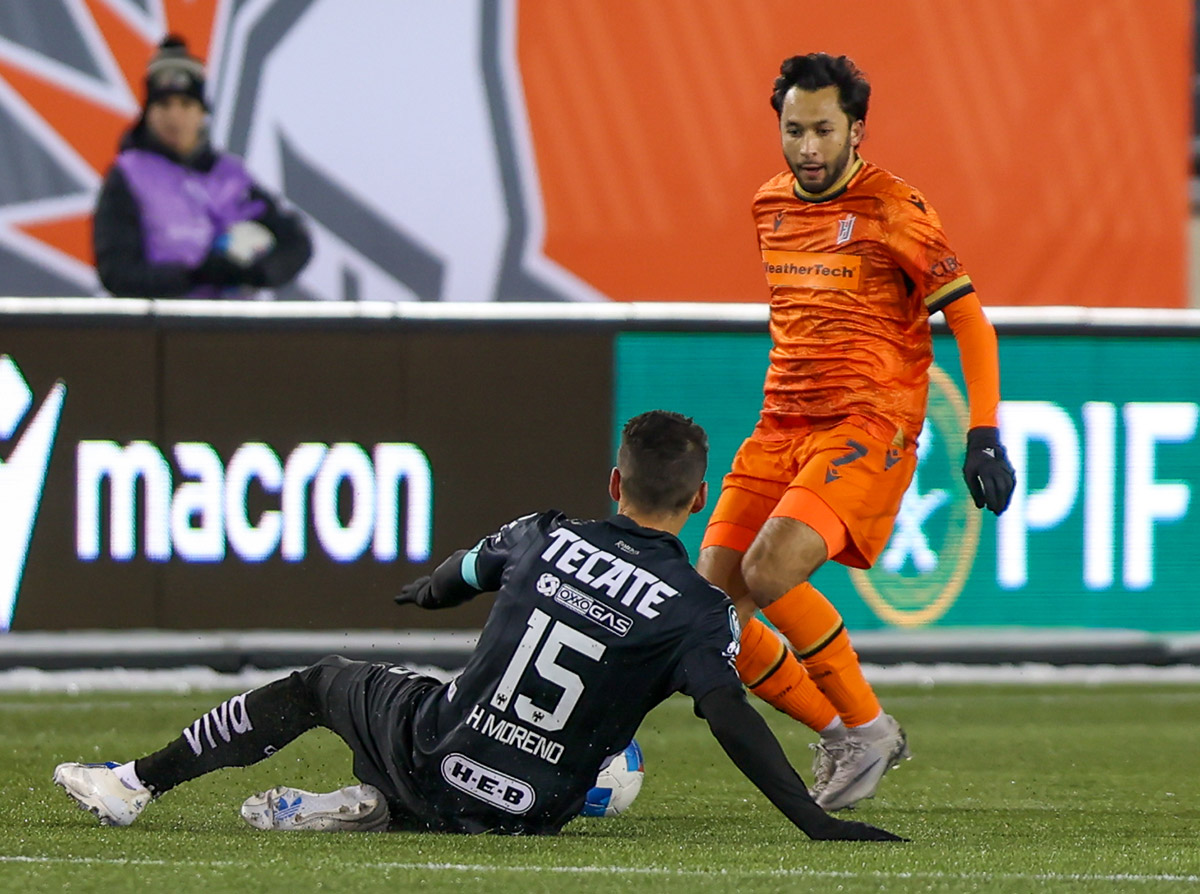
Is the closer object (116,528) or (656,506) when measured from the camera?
(656,506)

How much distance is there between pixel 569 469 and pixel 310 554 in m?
1.04

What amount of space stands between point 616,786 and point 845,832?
3.25 feet

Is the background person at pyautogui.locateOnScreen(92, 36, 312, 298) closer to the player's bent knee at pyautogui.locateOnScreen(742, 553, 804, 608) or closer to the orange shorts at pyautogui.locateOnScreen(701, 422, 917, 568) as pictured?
the orange shorts at pyautogui.locateOnScreen(701, 422, 917, 568)

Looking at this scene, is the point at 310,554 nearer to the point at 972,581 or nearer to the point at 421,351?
the point at 421,351

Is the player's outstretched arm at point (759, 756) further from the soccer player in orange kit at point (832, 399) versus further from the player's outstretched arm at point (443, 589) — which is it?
the soccer player in orange kit at point (832, 399)

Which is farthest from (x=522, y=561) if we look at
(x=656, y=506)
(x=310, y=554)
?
(x=310, y=554)

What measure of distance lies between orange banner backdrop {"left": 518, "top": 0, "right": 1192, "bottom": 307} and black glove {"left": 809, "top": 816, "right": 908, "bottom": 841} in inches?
306

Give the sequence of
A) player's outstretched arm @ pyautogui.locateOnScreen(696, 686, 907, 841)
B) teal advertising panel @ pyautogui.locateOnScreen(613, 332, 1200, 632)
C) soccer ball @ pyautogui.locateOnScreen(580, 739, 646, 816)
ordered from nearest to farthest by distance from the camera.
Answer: player's outstretched arm @ pyautogui.locateOnScreen(696, 686, 907, 841) < soccer ball @ pyautogui.locateOnScreen(580, 739, 646, 816) < teal advertising panel @ pyautogui.locateOnScreen(613, 332, 1200, 632)

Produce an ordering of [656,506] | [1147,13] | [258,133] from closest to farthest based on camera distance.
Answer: [656,506], [258,133], [1147,13]

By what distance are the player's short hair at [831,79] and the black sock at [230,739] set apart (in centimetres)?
210

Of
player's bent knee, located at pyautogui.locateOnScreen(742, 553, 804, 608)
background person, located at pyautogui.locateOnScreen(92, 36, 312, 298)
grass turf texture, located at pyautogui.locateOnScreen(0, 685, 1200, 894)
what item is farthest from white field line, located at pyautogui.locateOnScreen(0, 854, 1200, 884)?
background person, located at pyautogui.locateOnScreen(92, 36, 312, 298)

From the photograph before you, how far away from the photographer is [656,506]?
5254 mm

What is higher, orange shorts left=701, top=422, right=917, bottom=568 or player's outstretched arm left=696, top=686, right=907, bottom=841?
orange shorts left=701, top=422, right=917, bottom=568

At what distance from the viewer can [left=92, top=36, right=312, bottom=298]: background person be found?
9570mm
